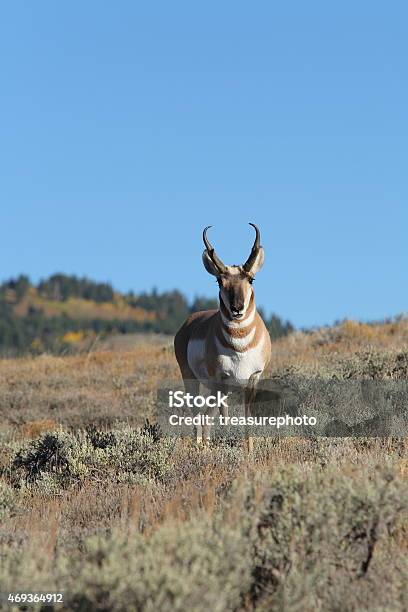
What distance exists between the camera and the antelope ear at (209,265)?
32.9 feet

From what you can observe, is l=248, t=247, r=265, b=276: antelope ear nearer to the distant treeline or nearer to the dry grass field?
the dry grass field

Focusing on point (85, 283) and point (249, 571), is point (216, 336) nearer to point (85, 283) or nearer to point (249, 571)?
point (249, 571)

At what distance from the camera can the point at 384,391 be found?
1230 cm

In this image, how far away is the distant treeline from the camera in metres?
138

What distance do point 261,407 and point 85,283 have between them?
538ft

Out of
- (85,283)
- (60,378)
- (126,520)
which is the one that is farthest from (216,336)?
(85,283)

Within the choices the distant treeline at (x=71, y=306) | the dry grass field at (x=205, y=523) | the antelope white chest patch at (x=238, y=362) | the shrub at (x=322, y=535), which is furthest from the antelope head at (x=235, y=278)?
the distant treeline at (x=71, y=306)

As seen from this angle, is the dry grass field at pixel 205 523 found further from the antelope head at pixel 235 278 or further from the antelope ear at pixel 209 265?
the antelope ear at pixel 209 265

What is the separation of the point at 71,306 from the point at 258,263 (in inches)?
6244

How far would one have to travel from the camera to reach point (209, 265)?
1008cm

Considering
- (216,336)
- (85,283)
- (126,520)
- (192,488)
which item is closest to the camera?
(126,520)

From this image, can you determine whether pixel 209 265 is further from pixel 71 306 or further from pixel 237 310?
pixel 71 306

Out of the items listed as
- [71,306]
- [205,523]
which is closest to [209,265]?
[205,523]

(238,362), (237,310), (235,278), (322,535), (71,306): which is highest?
(71,306)
